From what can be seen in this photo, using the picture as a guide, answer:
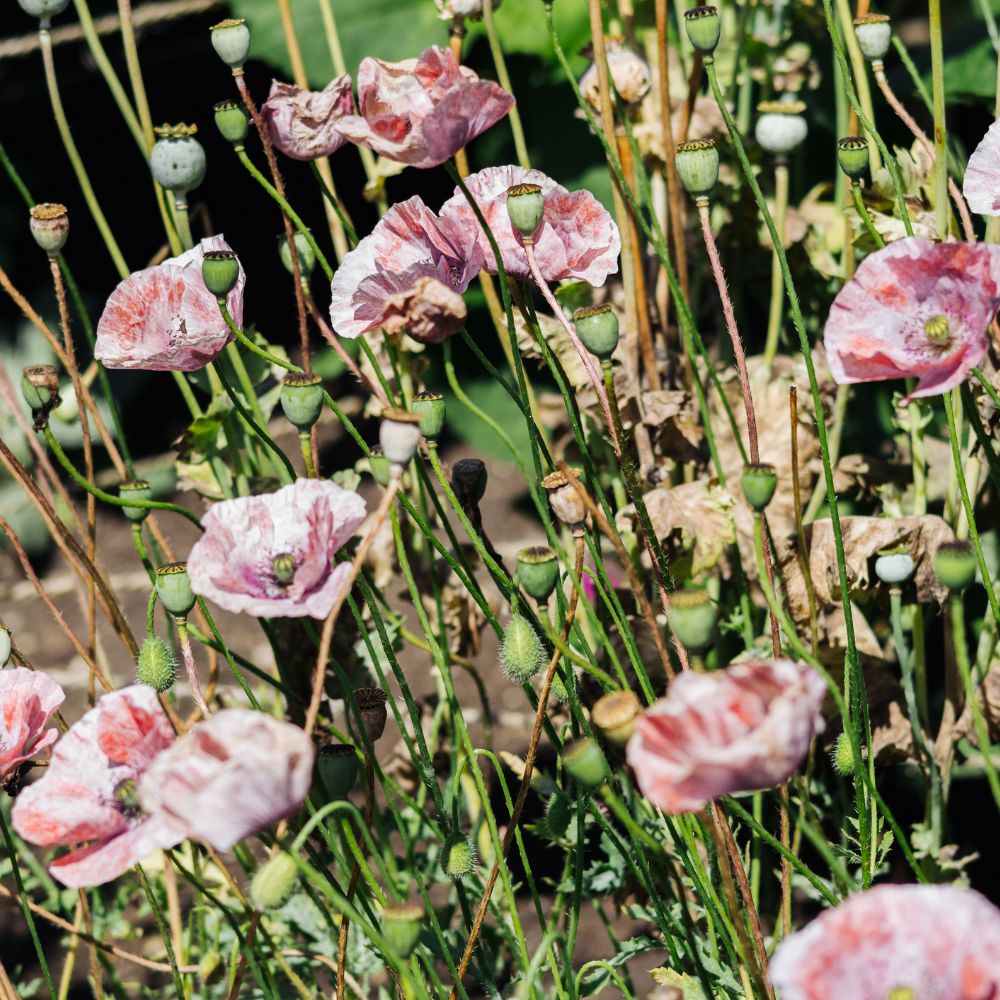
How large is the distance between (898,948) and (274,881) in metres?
0.27

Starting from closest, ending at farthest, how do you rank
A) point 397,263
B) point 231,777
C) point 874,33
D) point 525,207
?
point 231,777
point 525,207
point 397,263
point 874,33

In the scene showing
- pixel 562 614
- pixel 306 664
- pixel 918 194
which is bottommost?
pixel 306 664

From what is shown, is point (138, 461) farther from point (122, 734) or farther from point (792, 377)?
point (122, 734)

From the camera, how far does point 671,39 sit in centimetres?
166

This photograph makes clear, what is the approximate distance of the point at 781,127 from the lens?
130 centimetres

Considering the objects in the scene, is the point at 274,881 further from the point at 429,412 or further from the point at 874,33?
the point at 874,33

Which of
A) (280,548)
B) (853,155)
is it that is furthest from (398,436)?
(853,155)

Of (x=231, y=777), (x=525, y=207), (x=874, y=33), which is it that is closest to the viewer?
(x=231, y=777)

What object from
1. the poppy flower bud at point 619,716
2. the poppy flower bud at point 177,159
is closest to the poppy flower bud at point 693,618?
the poppy flower bud at point 619,716

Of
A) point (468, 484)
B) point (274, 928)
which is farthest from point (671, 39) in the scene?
point (274, 928)

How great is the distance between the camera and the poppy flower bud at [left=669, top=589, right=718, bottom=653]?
2.17 feet

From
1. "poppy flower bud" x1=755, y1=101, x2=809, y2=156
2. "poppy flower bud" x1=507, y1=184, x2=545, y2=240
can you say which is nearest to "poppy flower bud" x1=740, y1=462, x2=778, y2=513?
"poppy flower bud" x1=507, y1=184, x2=545, y2=240

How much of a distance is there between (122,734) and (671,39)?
125 cm

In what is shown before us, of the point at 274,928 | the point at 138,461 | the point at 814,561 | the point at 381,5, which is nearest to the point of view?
the point at 814,561
